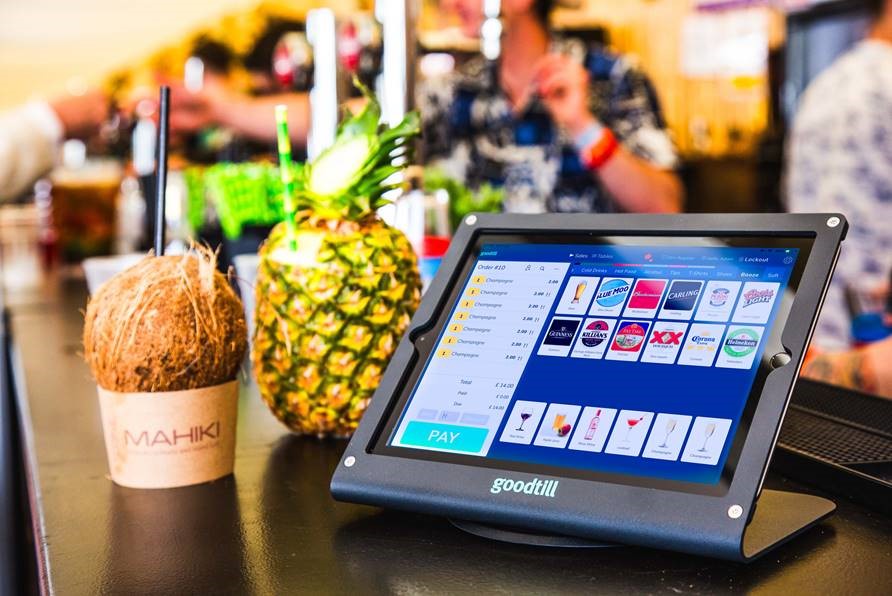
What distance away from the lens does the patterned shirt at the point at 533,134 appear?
236 cm

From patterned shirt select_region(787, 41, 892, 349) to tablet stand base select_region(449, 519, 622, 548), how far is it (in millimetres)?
2083

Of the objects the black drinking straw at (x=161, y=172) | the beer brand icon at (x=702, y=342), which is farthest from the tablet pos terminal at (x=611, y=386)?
the black drinking straw at (x=161, y=172)

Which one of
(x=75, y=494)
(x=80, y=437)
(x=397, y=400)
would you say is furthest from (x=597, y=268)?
(x=80, y=437)

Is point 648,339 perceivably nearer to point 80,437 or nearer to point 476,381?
point 476,381

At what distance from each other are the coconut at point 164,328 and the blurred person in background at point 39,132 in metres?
1.55

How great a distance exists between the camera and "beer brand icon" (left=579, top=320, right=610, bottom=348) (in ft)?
2.26

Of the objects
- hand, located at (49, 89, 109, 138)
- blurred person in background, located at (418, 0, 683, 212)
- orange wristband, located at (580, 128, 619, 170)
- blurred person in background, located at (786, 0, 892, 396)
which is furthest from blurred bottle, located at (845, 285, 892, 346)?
hand, located at (49, 89, 109, 138)

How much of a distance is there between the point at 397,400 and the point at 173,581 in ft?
0.67

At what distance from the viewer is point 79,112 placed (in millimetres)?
2326

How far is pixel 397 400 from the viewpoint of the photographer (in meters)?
0.73

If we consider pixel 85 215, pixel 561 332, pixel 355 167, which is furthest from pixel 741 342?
pixel 85 215

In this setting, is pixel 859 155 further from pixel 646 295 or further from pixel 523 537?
pixel 523 537

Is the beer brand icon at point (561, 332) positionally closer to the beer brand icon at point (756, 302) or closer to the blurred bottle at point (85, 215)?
the beer brand icon at point (756, 302)

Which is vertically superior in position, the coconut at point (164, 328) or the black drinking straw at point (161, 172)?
the black drinking straw at point (161, 172)
